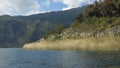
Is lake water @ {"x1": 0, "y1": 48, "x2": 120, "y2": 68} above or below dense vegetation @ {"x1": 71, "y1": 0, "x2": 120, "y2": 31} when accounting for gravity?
below

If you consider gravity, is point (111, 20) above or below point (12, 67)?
above

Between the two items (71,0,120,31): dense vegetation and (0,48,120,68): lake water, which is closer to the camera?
(0,48,120,68): lake water

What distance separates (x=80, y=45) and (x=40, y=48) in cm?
2798

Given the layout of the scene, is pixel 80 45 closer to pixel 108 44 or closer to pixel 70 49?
pixel 70 49

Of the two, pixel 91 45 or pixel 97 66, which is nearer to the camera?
pixel 97 66

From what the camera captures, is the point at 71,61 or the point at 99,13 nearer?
the point at 71,61

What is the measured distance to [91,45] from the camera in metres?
61.7

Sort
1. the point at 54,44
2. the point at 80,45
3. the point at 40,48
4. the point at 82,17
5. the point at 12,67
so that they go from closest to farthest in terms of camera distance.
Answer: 1. the point at 12,67
2. the point at 80,45
3. the point at 54,44
4. the point at 40,48
5. the point at 82,17

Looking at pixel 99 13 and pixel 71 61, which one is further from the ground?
pixel 99 13

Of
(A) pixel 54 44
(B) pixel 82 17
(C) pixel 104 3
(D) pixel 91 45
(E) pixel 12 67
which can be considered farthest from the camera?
(B) pixel 82 17

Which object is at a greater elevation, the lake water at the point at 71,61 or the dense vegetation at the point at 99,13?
the dense vegetation at the point at 99,13

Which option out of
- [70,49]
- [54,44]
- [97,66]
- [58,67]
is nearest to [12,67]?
[58,67]

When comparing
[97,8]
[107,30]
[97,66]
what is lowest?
[97,66]

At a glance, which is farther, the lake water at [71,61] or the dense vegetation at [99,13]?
the dense vegetation at [99,13]
